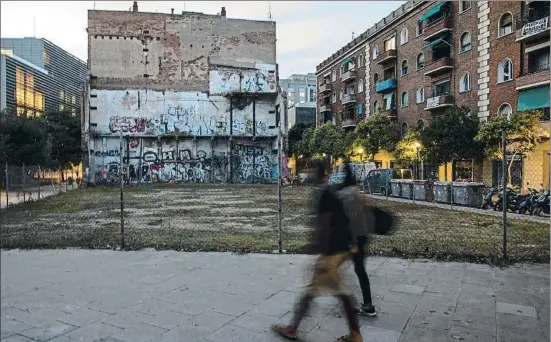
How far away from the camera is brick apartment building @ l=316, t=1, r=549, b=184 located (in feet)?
82.7

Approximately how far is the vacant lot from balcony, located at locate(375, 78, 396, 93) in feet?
81.6

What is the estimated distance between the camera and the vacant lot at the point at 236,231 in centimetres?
809

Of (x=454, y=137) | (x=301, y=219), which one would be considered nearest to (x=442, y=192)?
(x=454, y=137)

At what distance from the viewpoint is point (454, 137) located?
87.6ft

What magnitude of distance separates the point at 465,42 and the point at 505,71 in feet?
15.9

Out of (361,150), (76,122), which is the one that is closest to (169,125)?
(76,122)

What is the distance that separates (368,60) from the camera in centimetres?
4419

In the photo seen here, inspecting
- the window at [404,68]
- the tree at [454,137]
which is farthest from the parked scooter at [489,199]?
the window at [404,68]

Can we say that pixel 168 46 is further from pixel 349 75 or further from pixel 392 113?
pixel 392 113

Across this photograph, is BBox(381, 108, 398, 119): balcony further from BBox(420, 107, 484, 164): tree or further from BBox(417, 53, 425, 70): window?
BBox(420, 107, 484, 164): tree

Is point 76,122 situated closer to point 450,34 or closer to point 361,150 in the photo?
point 361,150

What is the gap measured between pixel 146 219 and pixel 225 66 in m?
30.1

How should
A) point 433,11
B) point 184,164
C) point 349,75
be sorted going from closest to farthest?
point 433,11, point 184,164, point 349,75

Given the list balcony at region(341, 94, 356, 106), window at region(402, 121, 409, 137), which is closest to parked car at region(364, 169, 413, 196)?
window at region(402, 121, 409, 137)
